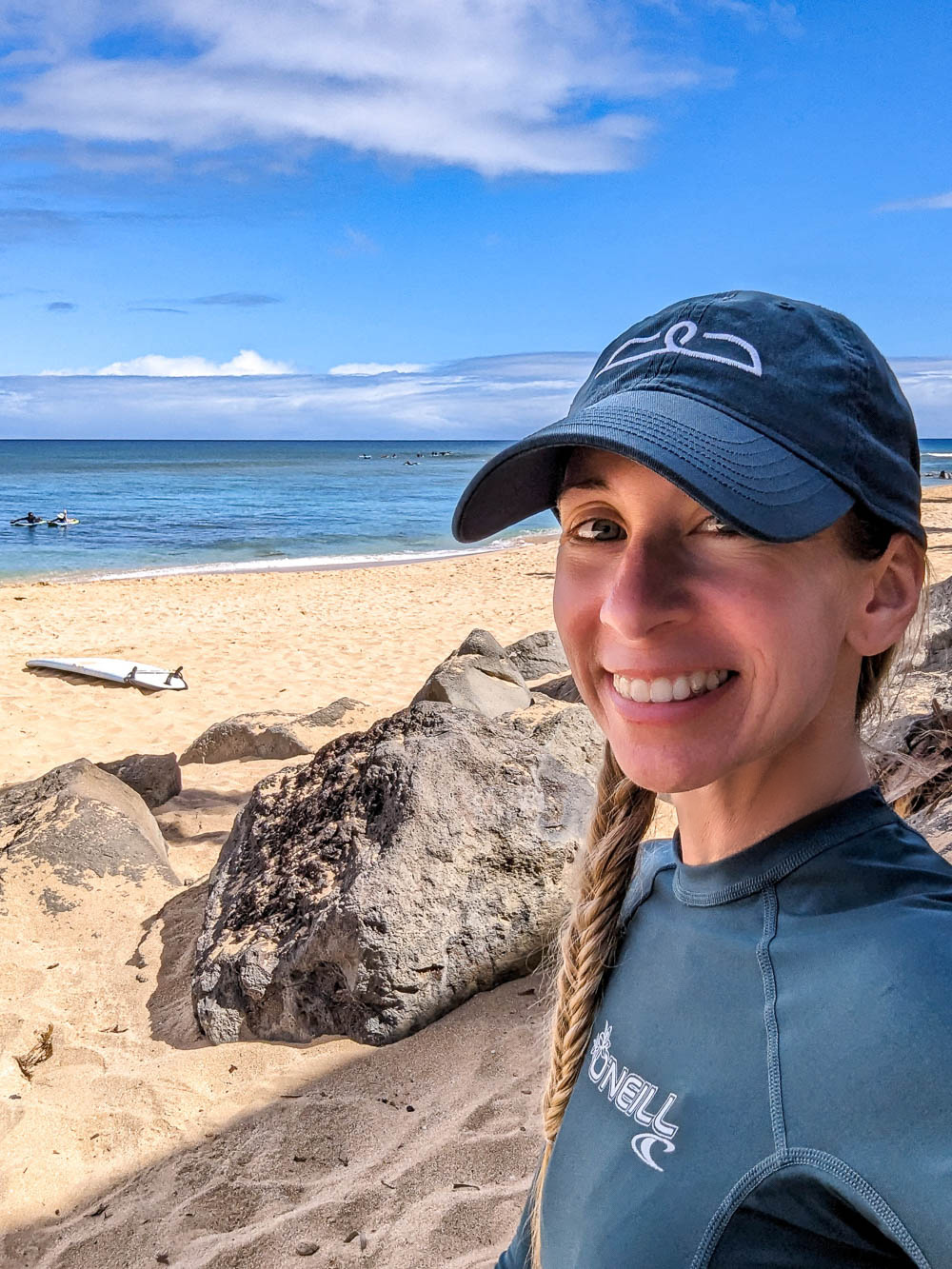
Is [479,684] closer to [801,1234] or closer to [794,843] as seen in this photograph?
[794,843]

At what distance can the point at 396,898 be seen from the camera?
3.44 m

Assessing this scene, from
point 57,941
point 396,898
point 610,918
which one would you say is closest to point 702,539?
point 610,918

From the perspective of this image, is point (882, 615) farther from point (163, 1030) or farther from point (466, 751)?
point (163, 1030)

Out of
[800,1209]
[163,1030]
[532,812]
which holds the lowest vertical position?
[163,1030]

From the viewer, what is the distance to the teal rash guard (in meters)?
0.85

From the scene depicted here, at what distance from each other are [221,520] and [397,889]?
33.0 metres

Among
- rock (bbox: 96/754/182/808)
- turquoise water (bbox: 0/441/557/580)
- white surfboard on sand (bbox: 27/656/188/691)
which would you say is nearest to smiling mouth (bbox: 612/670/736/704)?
rock (bbox: 96/754/182/808)

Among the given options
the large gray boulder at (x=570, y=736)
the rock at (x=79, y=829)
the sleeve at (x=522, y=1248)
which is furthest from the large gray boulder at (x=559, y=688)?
the sleeve at (x=522, y=1248)

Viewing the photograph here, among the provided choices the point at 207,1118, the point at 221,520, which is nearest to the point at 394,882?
the point at 207,1118

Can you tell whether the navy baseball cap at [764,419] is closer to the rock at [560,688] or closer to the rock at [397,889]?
the rock at [397,889]

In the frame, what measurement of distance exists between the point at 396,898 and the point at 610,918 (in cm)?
217

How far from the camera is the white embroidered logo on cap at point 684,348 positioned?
1.06 m

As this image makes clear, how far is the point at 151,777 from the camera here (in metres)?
6.00

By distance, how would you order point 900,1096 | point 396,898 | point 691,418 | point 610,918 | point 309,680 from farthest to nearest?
A: point 309,680 < point 396,898 < point 610,918 < point 691,418 < point 900,1096
